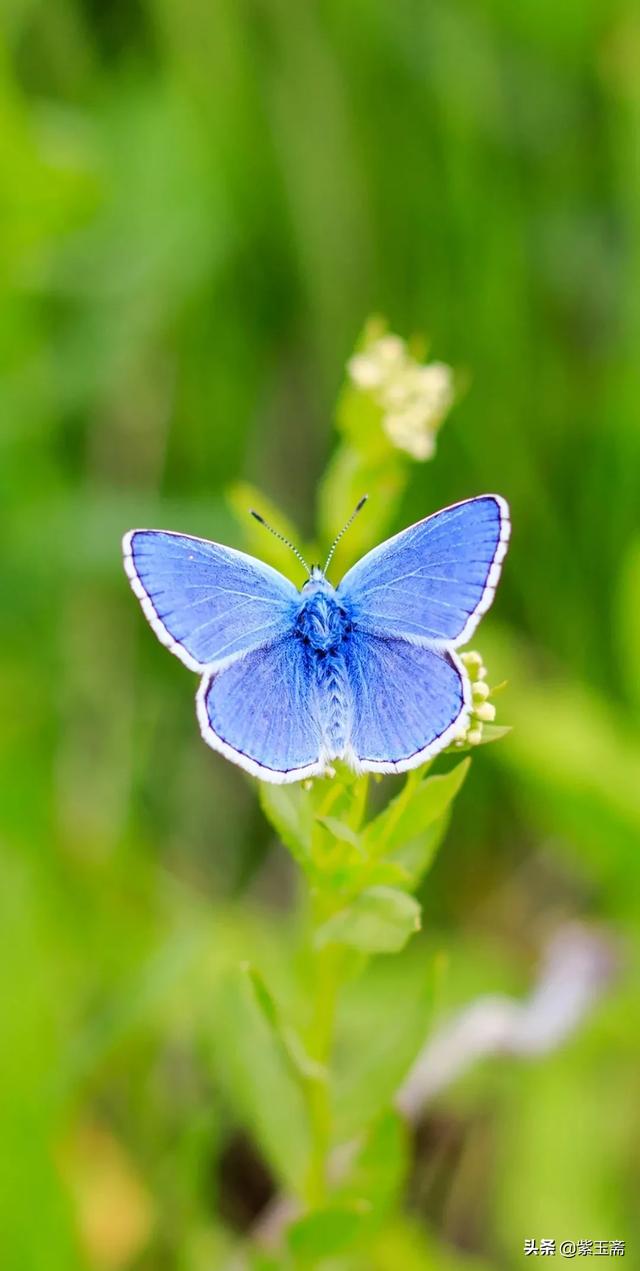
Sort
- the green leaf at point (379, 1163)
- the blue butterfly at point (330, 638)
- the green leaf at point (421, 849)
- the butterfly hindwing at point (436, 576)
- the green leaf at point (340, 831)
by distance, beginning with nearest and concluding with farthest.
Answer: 1. the green leaf at point (340, 831)
2. the blue butterfly at point (330, 638)
3. the butterfly hindwing at point (436, 576)
4. the green leaf at point (421, 849)
5. the green leaf at point (379, 1163)

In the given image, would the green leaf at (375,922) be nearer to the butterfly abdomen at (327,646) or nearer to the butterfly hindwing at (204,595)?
the butterfly abdomen at (327,646)

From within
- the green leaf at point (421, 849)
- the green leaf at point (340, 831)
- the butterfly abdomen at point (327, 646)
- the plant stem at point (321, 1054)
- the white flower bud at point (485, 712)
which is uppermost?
the white flower bud at point (485, 712)

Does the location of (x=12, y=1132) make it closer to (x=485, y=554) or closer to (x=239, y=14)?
(x=485, y=554)

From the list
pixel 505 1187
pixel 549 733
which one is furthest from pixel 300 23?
pixel 505 1187

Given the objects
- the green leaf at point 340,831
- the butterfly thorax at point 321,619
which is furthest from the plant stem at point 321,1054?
the butterfly thorax at point 321,619

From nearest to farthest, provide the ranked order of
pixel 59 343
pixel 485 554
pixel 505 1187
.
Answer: pixel 485 554 → pixel 505 1187 → pixel 59 343

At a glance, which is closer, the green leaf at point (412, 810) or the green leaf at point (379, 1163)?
the green leaf at point (412, 810)

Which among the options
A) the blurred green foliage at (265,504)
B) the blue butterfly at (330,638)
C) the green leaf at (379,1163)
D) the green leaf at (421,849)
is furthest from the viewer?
the blurred green foliage at (265,504)
